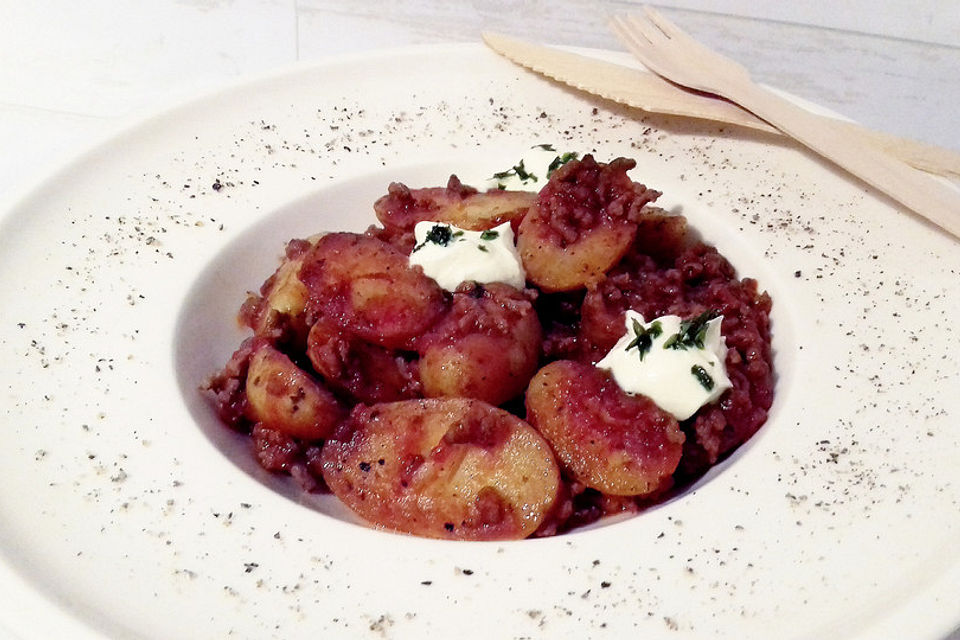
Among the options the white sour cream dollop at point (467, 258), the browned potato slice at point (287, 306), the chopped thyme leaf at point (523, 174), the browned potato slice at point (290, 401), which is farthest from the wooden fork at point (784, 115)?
the browned potato slice at point (290, 401)

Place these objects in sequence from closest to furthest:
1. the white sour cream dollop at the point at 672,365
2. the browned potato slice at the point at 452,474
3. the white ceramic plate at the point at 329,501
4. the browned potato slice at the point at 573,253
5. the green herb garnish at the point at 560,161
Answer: the white ceramic plate at the point at 329,501 → the browned potato slice at the point at 452,474 → the white sour cream dollop at the point at 672,365 → the browned potato slice at the point at 573,253 → the green herb garnish at the point at 560,161

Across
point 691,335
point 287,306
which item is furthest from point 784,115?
point 287,306

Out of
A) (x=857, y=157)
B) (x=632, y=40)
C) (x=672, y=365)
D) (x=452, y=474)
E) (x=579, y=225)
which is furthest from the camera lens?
(x=632, y=40)

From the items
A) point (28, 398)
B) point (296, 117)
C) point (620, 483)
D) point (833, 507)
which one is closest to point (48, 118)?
point (296, 117)

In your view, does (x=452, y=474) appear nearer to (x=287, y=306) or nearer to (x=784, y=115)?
(x=287, y=306)

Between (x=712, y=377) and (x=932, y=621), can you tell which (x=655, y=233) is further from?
(x=932, y=621)

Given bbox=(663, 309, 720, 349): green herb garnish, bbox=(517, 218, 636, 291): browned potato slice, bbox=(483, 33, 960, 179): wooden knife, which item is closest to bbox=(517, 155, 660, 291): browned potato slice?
bbox=(517, 218, 636, 291): browned potato slice

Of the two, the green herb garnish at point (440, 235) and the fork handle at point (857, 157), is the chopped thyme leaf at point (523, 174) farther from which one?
the fork handle at point (857, 157)
